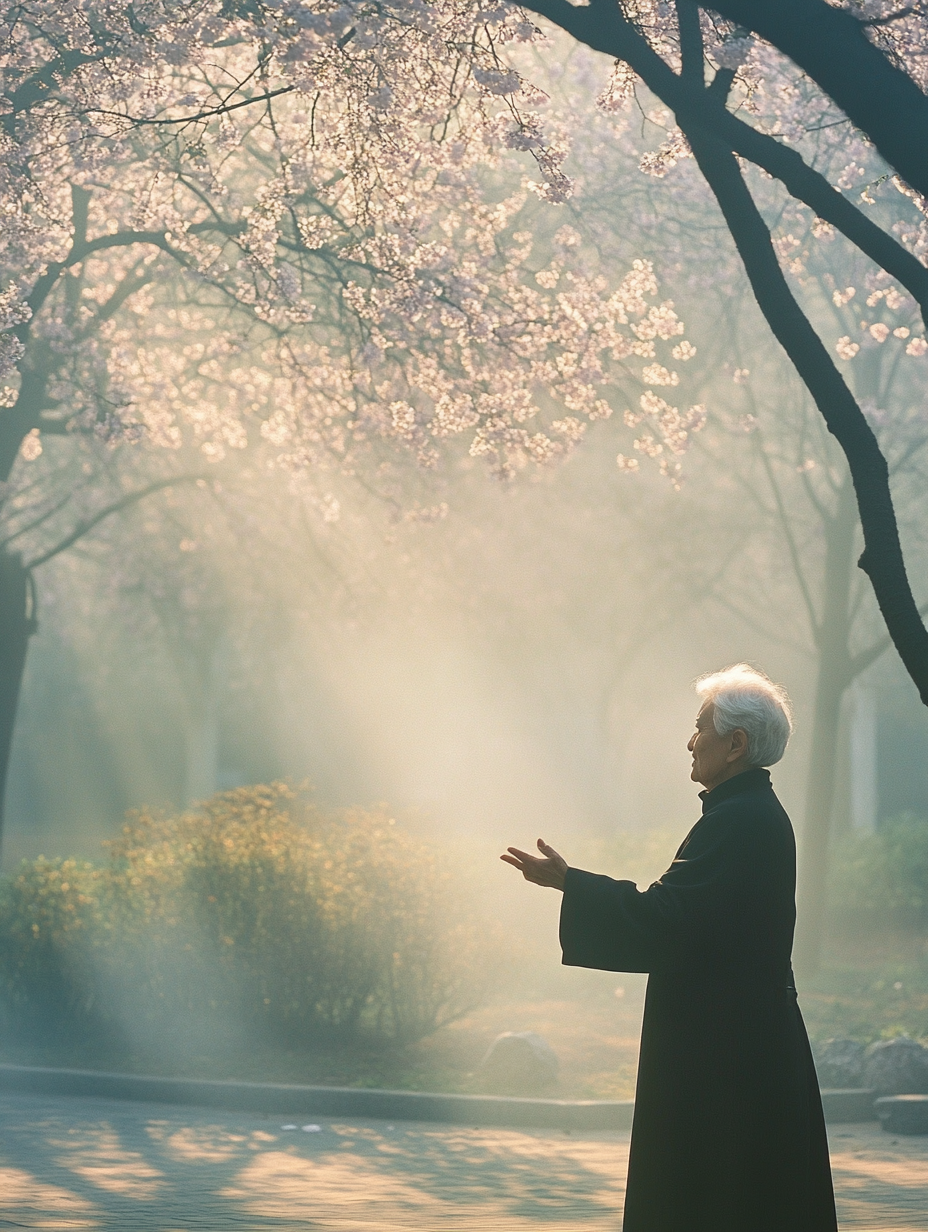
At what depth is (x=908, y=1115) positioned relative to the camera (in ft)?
32.2

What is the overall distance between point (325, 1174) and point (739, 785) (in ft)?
15.4

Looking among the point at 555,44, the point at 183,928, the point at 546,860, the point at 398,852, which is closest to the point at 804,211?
the point at 555,44

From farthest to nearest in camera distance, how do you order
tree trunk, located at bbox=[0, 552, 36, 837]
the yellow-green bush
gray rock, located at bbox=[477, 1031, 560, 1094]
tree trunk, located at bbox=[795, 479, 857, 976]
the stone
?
tree trunk, located at bbox=[795, 479, 857, 976]
tree trunk, located at bbox=[0, 552, 36, 837]
the yellow-green bush
gray rock, located at bbox=[477, 1031, 560, 1094]
the stone

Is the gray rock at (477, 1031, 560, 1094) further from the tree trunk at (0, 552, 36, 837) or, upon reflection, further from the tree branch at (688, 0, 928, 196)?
the tree branch at (688, 0, 928, 196)

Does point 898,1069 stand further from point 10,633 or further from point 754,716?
point 10,633

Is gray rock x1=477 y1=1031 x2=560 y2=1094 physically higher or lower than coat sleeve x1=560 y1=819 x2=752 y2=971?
lower

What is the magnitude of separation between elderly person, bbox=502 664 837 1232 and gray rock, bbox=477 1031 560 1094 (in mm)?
6416

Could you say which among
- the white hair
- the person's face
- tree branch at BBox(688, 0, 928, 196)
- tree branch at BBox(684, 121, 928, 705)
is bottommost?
the person's face

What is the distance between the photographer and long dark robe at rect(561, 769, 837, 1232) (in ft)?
13.8

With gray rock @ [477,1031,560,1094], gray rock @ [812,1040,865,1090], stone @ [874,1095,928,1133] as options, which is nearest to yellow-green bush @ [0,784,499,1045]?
gray rock @ [477,1031,560,1094]

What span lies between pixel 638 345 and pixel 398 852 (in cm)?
412

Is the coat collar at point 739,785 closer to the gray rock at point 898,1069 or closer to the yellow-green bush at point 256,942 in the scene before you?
the gray rock at point 898,1069

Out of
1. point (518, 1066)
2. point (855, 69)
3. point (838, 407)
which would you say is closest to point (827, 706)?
point (518, 1066)

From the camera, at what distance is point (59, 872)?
12141 mm
